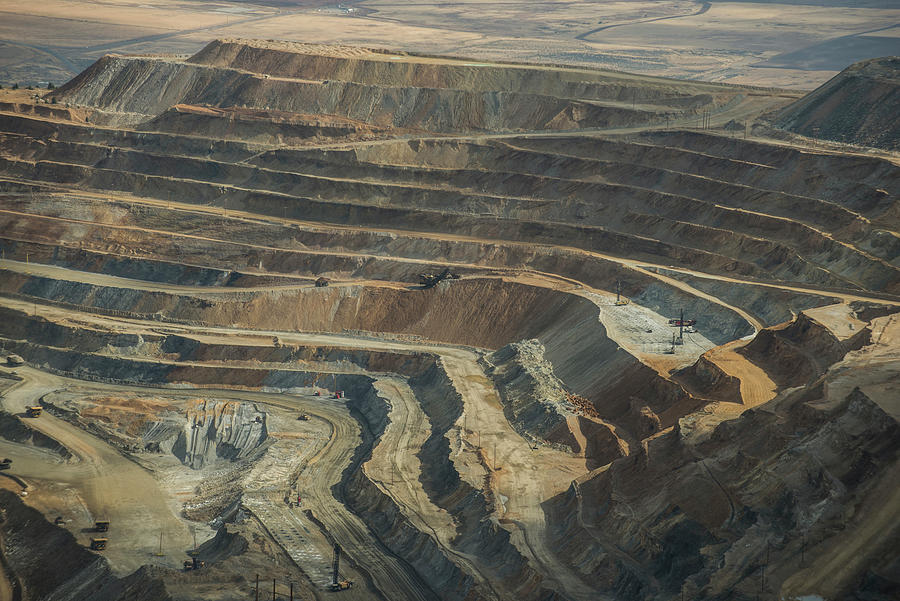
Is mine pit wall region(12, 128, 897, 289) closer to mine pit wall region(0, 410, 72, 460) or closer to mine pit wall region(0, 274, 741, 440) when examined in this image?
mine pit wall region(0, 274, 741, 440)

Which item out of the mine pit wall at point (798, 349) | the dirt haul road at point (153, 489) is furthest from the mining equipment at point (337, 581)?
the mine pit wall at point (798, 349)

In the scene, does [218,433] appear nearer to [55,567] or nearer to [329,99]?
[55,567]

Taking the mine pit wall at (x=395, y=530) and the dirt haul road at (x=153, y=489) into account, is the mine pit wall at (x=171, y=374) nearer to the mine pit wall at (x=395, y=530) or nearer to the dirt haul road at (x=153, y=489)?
the dirt haul road at (x=153, y=489)

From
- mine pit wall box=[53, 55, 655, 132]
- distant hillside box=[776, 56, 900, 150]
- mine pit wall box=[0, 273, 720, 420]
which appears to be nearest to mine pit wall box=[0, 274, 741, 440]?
mine pit wall box=[0, 273, 720, 420]

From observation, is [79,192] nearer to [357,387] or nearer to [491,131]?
[491,131]

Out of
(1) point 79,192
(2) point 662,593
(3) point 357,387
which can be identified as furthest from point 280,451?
(1) point 79,192

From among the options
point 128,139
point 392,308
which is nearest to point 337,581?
point 392,308
